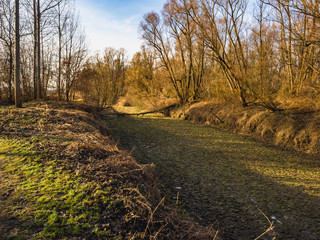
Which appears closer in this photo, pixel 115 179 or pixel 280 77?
pixel 115 179

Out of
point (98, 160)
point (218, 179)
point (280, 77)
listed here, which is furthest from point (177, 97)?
point (98, 160)

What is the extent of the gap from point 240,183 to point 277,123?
430cm

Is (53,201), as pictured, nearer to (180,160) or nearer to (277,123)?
(180,160)

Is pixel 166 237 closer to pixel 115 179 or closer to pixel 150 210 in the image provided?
pixel 150 210

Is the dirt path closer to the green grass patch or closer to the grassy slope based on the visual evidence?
the grassy slope

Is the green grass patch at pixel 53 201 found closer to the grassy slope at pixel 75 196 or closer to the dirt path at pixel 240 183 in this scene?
the grassy slope at pixel 75 196

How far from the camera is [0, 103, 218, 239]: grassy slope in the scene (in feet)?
6.89

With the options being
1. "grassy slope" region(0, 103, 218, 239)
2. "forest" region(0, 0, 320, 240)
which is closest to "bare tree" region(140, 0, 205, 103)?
"forest" region(0, 0, 320, 240)

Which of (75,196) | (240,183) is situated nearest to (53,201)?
(75,196)

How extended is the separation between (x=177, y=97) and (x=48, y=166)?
13747 mm

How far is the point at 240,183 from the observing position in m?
4.32

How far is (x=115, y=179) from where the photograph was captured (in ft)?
9.88

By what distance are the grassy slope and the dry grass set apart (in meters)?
5.34

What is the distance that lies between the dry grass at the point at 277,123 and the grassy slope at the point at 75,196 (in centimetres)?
534
